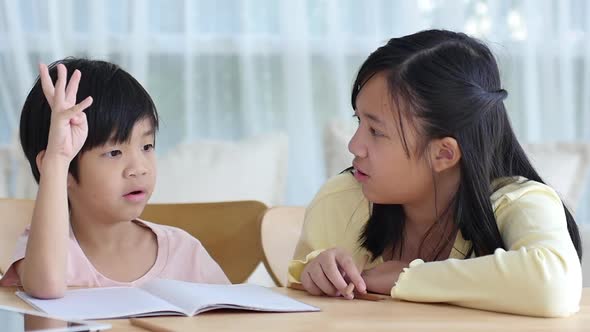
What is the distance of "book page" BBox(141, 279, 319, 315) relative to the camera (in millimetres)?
1203

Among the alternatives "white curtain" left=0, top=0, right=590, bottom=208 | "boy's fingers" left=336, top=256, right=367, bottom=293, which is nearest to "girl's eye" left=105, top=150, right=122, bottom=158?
"boy's fingers" left=336, top=256, right=367, bottom=293

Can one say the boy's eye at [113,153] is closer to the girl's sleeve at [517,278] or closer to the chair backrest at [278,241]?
the chair backrest at [278,241]

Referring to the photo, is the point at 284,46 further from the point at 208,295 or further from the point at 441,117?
the point at 208,295

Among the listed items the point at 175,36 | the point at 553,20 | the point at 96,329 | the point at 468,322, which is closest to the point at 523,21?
the point at 553,20

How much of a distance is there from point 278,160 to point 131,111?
1314 mm

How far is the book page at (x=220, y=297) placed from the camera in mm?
1203

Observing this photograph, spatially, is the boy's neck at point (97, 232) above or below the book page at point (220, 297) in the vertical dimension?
below

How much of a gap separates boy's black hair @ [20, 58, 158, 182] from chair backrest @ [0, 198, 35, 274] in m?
0.22

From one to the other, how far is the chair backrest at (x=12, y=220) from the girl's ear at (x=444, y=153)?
2.80 ft

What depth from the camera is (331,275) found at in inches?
54.7

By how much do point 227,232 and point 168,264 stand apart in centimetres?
32

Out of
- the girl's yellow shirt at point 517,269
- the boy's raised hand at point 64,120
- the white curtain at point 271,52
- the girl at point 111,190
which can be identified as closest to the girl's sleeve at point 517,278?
the girl's yellow shirt at point 517,269

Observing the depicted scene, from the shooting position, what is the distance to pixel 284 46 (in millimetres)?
3227

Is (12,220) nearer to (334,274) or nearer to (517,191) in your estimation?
(334,274)
